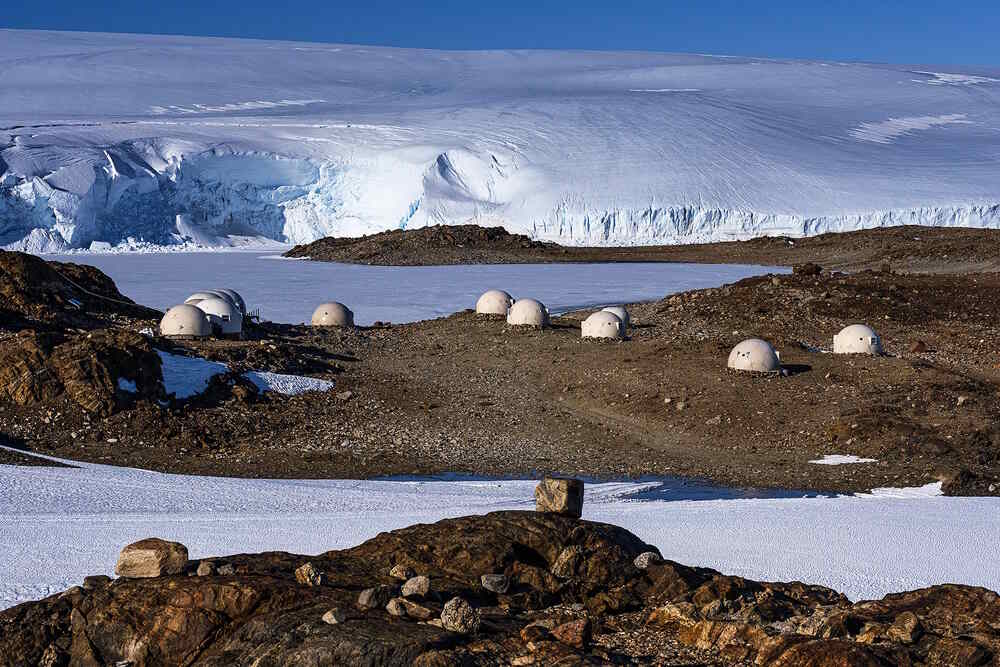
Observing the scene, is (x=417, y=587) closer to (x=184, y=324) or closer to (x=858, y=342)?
(x=184, y=324)

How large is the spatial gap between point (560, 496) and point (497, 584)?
2.78 feet

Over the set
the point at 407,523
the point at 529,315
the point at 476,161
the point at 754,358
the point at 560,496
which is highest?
the point at 476,161

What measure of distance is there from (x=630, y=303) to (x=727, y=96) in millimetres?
41245

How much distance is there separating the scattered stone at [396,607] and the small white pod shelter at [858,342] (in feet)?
45.0

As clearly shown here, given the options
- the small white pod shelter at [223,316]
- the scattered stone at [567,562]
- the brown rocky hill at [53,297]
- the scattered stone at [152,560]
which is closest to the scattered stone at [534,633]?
the scattered stone at [567,562]

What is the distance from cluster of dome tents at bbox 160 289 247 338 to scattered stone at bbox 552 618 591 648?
44.5 feet

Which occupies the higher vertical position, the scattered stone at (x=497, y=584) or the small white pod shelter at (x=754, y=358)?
the small white pod shelter at (x=754, y=358)

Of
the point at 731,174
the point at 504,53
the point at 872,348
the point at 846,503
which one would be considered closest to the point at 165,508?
the point at 846,503

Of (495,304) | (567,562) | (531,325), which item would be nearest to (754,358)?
(531,325)

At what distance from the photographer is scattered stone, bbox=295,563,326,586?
4.73 m

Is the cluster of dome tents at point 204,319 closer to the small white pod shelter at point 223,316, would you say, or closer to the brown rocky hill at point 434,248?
the small white pod shelter at point 223,316

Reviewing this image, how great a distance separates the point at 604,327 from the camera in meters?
18.5

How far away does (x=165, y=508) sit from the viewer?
859cm

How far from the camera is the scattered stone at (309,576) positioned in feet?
15.5
